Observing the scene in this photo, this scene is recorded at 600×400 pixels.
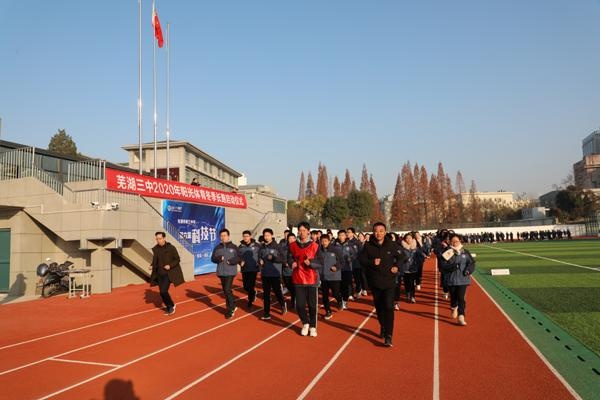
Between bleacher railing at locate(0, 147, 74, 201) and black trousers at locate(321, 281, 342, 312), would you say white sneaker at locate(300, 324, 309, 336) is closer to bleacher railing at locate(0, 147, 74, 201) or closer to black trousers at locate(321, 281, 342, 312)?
black trousers at locate(321, 281, 342, 312)

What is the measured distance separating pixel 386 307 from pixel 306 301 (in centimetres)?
155

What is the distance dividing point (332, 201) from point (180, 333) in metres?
58.0

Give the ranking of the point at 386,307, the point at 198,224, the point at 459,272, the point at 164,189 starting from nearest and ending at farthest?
the point at 386,307, the point at 459,272, the point at 164,189, the point at 198,224

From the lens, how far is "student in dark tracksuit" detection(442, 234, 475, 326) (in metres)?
7.85

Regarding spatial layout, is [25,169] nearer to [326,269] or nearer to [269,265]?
[269,265]

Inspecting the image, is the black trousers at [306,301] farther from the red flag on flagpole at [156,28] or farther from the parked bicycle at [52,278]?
the red flag on flagpole at [156,28]

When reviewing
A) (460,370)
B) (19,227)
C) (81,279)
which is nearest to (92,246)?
(81,279)

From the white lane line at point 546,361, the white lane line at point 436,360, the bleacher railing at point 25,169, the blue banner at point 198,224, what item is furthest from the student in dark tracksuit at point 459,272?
the blue banner at point 198,224

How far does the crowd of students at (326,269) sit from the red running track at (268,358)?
42cm

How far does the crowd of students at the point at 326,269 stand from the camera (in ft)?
21.5

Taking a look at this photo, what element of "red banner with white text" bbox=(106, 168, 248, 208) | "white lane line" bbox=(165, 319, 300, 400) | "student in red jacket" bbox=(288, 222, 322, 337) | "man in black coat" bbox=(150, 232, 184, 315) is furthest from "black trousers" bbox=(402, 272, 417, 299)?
"red banner with white text" bbox=(106, 168, 248, 208)

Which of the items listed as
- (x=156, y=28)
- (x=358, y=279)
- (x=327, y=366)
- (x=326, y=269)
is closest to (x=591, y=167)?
(x=156, y=28)

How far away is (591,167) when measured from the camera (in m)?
105

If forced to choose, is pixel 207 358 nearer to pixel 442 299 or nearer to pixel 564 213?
pixel 442 299
